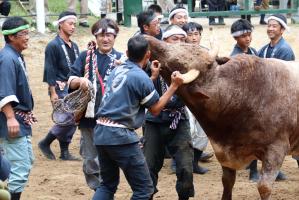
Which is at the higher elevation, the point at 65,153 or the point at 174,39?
the point at 174,39

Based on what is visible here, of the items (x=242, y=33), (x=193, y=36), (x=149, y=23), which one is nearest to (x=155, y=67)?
(x=149, y=23)

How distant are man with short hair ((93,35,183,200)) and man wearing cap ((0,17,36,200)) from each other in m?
0.85

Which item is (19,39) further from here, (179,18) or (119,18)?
(119,18)

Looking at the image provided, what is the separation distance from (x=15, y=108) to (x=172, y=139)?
1608 millimetres

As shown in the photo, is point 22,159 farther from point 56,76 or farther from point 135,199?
point 56,76

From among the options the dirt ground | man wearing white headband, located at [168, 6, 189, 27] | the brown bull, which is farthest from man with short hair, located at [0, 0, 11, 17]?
the brown bull

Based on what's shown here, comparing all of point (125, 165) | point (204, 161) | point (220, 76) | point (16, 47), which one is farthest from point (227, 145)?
point (204, 161)

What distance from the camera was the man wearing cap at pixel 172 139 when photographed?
7414 millimetres

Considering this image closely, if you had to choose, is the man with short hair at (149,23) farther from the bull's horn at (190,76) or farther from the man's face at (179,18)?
the bull's horn at (190,76)

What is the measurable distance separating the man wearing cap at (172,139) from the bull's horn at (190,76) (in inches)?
33.3

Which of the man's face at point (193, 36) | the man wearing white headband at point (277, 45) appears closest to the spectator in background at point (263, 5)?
the man wearing white headband at point (277, 45)

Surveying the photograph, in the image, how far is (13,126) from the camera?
6738 millimetres

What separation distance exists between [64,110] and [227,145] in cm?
168

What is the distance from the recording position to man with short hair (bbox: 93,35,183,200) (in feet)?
21.0
